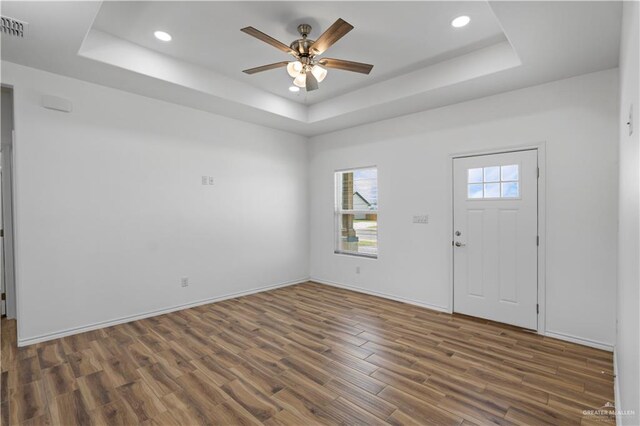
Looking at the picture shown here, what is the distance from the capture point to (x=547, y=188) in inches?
134

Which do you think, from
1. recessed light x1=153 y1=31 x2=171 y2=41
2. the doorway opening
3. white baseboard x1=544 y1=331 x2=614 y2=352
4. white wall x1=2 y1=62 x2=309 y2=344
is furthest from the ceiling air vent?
white baseboard x1=544 y1=331 x2=614 y2=352

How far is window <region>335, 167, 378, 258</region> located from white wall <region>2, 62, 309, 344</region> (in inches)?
44.7

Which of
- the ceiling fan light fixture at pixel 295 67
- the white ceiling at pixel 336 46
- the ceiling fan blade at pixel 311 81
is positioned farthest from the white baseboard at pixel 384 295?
the ceiling fan light fixture at pixel 295 67

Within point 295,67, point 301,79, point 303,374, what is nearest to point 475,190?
point 301,79

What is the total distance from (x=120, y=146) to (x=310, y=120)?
2674 mm

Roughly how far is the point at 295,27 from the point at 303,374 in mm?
3061

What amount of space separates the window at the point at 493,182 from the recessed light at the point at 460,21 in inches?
67.0

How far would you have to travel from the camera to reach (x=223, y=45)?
323 centimetres

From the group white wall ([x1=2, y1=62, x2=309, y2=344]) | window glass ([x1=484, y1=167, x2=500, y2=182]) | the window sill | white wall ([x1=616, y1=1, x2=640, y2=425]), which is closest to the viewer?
white wall ([x1=616, y1=1, x2=640, y2=425])

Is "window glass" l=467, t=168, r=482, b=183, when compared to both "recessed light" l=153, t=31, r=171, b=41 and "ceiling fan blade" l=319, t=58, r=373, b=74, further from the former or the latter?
"recessed light" l=153, t=31, r=171, b=41

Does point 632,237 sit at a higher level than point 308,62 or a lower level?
lower

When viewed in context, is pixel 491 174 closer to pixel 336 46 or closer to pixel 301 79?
pixel 336 46

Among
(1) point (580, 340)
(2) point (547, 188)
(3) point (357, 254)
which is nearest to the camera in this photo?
(1) point (580, 340)

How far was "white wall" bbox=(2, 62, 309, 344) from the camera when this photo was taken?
3.21m
